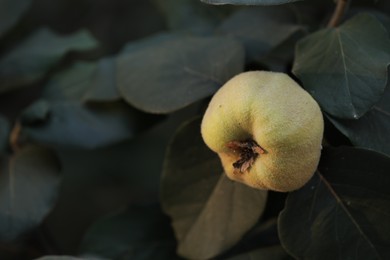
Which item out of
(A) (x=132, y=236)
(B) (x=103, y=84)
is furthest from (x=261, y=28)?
(A) (x=132, y=236)

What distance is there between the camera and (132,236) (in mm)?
1048

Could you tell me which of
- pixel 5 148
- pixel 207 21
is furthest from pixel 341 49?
pixel 5 148

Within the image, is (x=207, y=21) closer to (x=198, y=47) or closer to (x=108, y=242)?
(x=198, y=47)

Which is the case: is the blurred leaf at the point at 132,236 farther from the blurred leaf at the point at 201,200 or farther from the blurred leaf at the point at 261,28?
the blurred leaf at the point at 261,28

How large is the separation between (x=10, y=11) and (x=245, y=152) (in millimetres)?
600

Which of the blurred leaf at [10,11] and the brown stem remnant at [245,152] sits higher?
the brown stem remnant at [245,152]

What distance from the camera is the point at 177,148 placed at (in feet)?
2.93

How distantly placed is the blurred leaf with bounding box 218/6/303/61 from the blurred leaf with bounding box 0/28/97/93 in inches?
10.8

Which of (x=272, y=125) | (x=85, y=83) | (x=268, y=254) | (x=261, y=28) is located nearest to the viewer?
(x=272, y=125)

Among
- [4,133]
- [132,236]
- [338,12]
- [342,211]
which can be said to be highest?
[338,12]

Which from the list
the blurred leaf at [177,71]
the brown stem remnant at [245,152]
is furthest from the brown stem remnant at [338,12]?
the brown stem remnant at [245,152]

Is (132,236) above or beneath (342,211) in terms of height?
beneath

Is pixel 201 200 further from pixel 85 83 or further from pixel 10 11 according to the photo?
pixel 10 11

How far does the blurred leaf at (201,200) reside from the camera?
856mm
